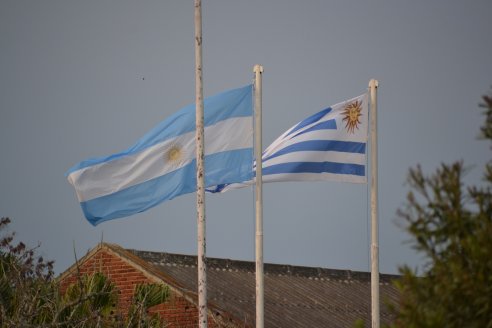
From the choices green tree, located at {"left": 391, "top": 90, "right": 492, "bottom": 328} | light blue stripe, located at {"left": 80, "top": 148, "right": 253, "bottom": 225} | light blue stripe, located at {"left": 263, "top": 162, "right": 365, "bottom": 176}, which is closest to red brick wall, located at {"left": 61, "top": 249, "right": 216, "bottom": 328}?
light blue stripe, located at {"left": 80, "top": 148, "right": 253, "bottom": 225}

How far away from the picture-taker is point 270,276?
105ft

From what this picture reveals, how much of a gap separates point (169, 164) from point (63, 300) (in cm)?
309

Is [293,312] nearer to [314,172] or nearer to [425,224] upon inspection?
[314,172]

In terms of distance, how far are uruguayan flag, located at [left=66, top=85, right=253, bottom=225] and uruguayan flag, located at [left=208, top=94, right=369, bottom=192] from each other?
1.77 ft

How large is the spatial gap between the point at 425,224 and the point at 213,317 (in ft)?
47.7

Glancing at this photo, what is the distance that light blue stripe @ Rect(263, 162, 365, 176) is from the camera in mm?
23594

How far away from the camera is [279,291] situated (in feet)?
100

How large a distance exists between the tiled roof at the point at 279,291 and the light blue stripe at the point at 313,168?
4.20 meters

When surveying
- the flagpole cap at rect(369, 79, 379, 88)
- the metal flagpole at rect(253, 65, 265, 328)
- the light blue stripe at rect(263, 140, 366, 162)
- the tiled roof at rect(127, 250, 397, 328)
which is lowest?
the tiled roof at rect(127, 250, 397, 328)

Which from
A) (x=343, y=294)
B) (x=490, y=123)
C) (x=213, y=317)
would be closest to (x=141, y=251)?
(x=213, y=317)

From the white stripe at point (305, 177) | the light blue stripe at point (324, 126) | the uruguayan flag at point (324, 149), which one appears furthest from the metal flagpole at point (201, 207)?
the light blue stripe at point (324, 126)

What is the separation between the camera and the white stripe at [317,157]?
928 inches

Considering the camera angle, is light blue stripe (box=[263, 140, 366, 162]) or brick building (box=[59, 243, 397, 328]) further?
brick building (box=[59, 243, 397, 328])

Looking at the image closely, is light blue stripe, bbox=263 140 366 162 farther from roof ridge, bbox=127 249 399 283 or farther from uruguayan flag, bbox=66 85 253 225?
roof ridge, bbox=127 249 399 283
